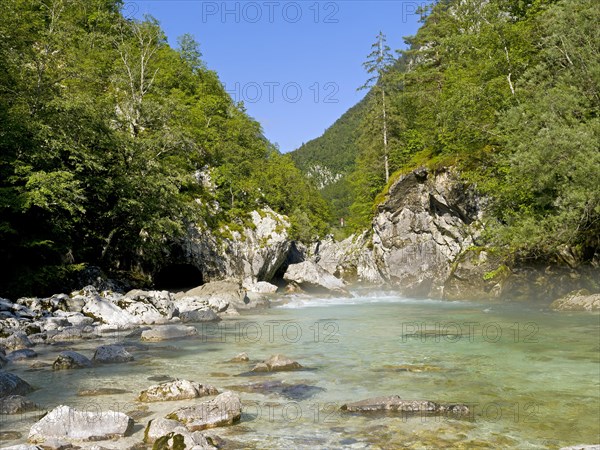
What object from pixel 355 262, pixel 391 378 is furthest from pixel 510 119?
pixel 355 262

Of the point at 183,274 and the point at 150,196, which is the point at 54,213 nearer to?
the point at 150,196

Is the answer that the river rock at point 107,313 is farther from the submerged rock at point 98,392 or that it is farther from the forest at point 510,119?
the forest at point 510,119

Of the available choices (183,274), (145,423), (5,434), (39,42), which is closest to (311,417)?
(145,423)

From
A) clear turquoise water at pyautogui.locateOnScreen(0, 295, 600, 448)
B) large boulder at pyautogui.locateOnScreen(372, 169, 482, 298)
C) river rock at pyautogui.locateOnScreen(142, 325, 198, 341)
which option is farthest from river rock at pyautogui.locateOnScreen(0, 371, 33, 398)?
large boulder at pyautogui.locateOnScreen(372, 169, 482, 298)

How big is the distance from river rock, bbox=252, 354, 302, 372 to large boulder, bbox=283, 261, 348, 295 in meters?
22.5

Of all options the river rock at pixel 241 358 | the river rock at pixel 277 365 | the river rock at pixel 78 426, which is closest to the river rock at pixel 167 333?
the river rock at pixel 241 358

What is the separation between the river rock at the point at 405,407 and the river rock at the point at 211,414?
5.65 feet

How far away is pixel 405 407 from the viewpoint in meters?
7.20

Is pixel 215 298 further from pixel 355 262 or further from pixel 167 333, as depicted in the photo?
pixel 355 262

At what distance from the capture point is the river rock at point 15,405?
7.00 meters

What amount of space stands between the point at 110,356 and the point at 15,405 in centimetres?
389

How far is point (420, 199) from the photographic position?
35.3 m

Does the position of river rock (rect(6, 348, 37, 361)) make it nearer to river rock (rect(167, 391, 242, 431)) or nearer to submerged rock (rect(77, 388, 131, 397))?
submerged rock (rect(77, 388, 131, 397))

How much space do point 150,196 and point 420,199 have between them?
64.5 feet
